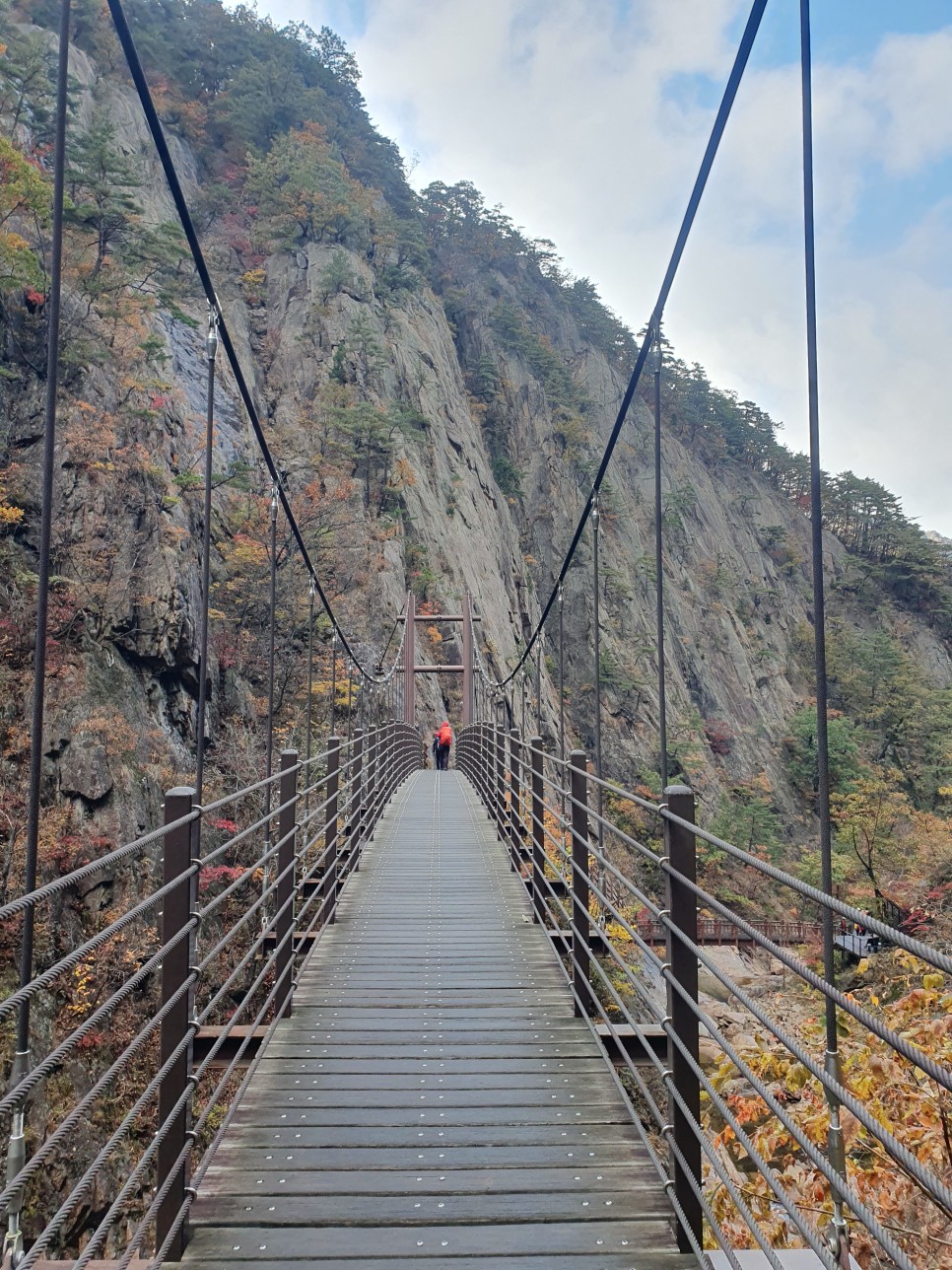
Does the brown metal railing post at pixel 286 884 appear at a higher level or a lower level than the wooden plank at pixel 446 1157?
higher

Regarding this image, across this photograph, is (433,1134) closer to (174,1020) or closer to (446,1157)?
(446,1157)

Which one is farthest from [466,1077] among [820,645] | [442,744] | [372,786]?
[442,744]

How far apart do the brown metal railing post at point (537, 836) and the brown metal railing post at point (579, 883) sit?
3.42 ft

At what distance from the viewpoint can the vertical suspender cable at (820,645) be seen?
68.8 inches

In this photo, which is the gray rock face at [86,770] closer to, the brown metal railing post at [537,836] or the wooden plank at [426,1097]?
the brown metal railing post at [537,836]

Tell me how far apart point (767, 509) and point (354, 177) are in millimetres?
29596

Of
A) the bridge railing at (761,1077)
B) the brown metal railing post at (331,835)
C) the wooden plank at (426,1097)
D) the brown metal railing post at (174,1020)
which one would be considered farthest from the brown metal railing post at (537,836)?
the brown metal railing post at (174,1020)

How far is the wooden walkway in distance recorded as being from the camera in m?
2.01

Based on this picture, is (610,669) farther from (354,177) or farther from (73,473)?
(354,177)

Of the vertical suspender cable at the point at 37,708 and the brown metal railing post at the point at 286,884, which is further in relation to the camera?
the brown metal railing post at the point at 286,884

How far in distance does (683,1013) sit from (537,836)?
2.76 m

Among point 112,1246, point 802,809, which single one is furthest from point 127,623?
point 802,809

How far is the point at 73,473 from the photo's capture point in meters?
12.4

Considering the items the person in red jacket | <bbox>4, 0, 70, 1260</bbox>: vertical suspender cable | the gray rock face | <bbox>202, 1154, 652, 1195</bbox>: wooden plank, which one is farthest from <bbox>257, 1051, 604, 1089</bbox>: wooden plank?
the person in red jacket
